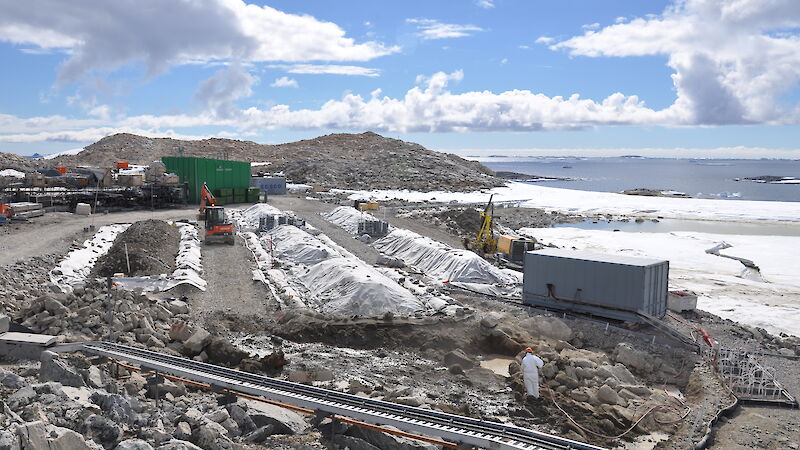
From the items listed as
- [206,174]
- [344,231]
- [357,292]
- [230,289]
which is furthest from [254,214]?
[357,292]

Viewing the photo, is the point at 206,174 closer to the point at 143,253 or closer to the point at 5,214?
the point at 5,214

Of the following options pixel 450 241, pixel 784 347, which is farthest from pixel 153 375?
pixel 450 241

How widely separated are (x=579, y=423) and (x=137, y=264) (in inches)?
656

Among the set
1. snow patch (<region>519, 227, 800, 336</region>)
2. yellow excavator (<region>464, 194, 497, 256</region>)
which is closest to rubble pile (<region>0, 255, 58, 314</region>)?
yellow excavator (<region>464, 194, 497, 256</region>)

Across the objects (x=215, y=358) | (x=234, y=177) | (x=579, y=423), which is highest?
(x=234, y=177)

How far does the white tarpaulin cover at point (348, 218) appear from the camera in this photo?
37125mm

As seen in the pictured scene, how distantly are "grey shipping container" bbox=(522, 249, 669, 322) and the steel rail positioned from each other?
9.05 metres

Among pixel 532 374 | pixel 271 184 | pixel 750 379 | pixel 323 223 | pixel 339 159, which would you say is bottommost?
pixel 750 379

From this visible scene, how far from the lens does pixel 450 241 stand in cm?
3516

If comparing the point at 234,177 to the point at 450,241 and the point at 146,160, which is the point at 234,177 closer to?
the point at 450,241

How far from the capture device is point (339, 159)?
281 feet

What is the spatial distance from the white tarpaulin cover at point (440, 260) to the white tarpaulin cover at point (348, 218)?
13.6ft

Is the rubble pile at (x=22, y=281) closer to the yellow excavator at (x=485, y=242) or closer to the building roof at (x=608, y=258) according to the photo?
the building roof at (x=608, y=258)

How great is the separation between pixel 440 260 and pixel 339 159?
6118cm
